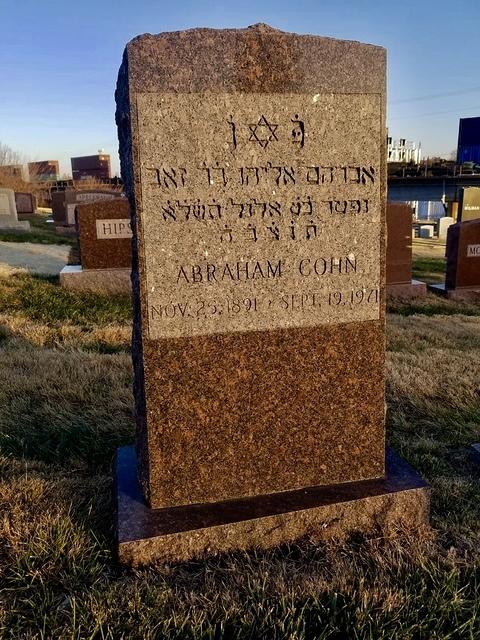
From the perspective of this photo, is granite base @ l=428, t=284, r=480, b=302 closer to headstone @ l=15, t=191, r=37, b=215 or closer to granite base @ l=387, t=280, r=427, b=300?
granite base @ l=387, t=280, r=427, b=300

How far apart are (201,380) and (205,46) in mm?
1374

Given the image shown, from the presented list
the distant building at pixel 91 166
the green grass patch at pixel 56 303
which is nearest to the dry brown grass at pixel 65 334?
the green grass patch at pixel 56 303

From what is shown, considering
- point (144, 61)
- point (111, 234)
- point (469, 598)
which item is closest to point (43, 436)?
point (144, 61)

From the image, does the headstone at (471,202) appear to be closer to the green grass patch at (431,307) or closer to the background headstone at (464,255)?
the background headstone at (464,255)

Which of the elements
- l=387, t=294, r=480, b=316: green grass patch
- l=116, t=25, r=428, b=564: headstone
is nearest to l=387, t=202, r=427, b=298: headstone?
l=387, t=294, r=480, b=316: green grass patch

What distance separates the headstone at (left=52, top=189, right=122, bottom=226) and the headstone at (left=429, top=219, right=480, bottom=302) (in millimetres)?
10527

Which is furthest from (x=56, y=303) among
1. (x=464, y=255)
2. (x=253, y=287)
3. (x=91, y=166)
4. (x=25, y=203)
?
(x=91, y=166)

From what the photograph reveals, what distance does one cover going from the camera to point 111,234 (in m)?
9.20

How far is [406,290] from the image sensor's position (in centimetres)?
1099

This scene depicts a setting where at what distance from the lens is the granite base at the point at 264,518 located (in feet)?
7.36

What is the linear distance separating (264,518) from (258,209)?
1.32 metres

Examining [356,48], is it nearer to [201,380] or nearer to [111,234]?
[201,380]

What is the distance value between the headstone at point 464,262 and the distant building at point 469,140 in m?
47.3

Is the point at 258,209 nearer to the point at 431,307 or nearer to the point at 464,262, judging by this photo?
the point at 431,307
